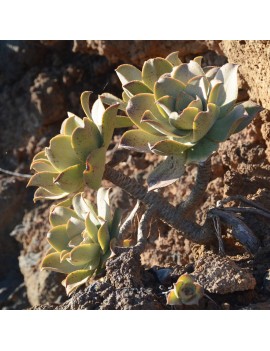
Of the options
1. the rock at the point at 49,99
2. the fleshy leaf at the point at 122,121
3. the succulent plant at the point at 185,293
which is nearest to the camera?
the succulent plant at the point at 185,293

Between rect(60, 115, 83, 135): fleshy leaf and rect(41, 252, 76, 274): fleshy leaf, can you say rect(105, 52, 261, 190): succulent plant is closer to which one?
rect(60, 115, 83, 135): fleshy leaf

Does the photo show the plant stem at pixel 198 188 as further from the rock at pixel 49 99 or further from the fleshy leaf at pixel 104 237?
the rock at pixel 49 99

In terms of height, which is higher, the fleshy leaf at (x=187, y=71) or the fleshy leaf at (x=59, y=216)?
the fleshy leaf at (x=187, y=71)

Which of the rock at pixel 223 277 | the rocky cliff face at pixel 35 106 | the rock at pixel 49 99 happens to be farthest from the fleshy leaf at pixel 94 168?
the rock at pixel 49 99

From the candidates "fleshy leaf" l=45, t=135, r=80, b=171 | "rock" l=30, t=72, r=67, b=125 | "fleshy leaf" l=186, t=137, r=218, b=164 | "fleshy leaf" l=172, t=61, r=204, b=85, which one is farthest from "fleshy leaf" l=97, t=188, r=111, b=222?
"rock" l=30, t=72, r=67, b=125

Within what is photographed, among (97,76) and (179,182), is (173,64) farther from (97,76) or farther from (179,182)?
(97,76)

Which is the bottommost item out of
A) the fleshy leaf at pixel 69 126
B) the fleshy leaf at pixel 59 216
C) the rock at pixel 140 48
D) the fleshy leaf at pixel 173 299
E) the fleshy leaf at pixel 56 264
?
the fleshy leaf at pixel 173 299
